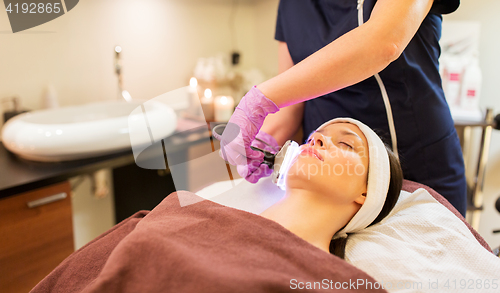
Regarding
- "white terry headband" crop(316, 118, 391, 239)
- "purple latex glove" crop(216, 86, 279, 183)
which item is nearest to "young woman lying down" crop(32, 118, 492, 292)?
"white terry headband" crop(316, 118, 391, 239)

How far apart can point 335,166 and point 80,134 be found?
910mm

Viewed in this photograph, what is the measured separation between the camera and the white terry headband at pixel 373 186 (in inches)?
36.8

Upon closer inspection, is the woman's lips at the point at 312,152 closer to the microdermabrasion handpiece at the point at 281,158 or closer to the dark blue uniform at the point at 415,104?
the microdermabrasion handpiece at the point at 281,158

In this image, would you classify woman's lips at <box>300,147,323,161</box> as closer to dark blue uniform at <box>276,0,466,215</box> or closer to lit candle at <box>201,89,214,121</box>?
dark blue uniform at <box>276,0,466,215</box>

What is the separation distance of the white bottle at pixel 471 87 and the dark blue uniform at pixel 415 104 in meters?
0.85

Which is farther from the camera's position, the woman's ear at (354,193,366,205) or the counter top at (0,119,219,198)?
the counter top at (0,119,219,198)

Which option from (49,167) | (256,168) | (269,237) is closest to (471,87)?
(256,168)

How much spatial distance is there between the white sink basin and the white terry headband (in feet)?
2.36

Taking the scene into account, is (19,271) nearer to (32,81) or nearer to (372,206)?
(32,81)

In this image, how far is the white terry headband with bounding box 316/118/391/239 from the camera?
3.07 ft

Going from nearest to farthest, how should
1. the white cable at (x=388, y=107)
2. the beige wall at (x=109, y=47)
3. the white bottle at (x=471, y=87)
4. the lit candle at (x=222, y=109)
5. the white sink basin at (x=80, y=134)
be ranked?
the white cable at (x=388, y=107) → the white sink basin at (x=80, y=134) → the beige wall at (x=109, y=47) → the white bottle at (x=471, y=87) → the lit candle at (x=222, y=109)

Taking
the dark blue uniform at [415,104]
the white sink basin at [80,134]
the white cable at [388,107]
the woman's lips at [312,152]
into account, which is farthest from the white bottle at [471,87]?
the white sink basin at [80,134]

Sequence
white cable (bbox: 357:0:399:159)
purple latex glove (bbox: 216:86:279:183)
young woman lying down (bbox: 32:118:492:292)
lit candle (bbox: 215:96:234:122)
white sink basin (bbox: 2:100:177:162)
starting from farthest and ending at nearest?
lit candle (bbox: 215:96:234:122) < white sink basin (bbox: 2:100:177:162) < white cable (bbox: 357:0:399:159) < purple latex glove (bbox: 216:86:279:183) < young woman lying down (bbox: 32:118:492:292)

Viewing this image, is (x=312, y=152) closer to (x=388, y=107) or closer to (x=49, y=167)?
(x=388, y=107)
